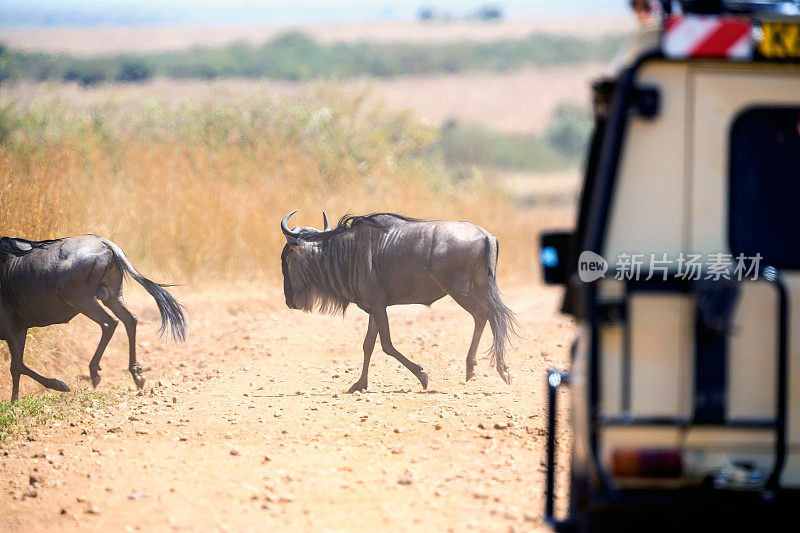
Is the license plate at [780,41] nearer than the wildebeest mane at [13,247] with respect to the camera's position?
→ Yes

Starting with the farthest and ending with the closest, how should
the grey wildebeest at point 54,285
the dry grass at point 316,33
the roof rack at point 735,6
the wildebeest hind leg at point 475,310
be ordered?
the dry grass at point 316,33
the wildebeest hind leg at point 475,310
the grey wildebeest at point 54,285
the roof rack at point 735,6

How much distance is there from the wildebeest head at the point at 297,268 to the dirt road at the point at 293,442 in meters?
0.59

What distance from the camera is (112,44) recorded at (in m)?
56.7

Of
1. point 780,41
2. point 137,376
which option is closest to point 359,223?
point 137,376

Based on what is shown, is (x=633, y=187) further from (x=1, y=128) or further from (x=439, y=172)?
(x=439, y=172)

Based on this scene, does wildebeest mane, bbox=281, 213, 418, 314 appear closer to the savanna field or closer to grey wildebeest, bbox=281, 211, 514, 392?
grey wildebeest, bbox=281, 211, 514, 392

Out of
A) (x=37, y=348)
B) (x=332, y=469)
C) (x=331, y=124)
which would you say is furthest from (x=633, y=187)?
(x=331, y=124)

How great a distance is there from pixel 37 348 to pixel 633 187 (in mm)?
6757

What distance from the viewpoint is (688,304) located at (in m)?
2.64

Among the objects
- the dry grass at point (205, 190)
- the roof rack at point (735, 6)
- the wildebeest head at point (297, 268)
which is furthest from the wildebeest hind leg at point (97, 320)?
the roof rack at point (735, 6)

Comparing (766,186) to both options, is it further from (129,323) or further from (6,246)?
(6,246)

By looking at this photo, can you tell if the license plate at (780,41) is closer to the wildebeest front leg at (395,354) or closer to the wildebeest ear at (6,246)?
the wildebeest front leg at (395,354)

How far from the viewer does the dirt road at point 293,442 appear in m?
4.51

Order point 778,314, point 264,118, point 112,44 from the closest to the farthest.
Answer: point 778,314 → point 264,118 → point 112,44
